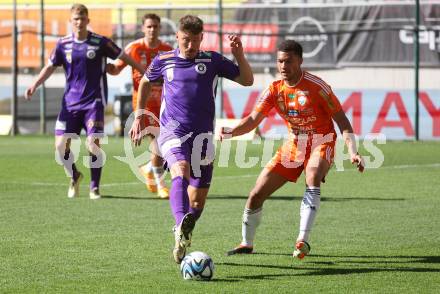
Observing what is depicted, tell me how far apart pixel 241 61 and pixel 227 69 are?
0.21 metres

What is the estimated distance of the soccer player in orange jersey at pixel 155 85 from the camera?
15109 mm

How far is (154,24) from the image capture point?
1548cm

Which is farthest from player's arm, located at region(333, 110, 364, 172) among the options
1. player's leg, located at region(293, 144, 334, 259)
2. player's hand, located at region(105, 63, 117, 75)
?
player's hand, located at region(105, 63, 117, 75)

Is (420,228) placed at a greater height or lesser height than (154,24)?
lesser

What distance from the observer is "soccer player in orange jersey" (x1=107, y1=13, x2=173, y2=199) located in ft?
49.6

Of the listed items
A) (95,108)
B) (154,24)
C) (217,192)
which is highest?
(154,24)

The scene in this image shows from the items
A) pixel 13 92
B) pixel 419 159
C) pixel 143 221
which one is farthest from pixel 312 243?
pixel 13 92

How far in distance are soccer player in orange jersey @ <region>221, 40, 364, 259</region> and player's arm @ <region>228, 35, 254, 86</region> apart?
233 mm

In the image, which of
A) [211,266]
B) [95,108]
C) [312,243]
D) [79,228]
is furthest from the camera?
[95,108]

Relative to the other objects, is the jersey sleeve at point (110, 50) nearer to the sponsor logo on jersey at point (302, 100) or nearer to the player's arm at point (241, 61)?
the player's arm at point (241, 61)

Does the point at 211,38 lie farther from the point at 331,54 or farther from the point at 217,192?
the point at 217,192

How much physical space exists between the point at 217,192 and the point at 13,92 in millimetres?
14378

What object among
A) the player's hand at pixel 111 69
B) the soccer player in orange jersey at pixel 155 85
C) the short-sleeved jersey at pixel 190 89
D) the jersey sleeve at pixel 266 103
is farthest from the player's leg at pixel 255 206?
the player's hand at pixel 111 69

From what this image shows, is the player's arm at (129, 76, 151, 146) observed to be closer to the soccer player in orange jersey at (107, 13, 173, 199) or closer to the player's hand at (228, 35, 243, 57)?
the player's hand at (228, 35, 243, 57)
